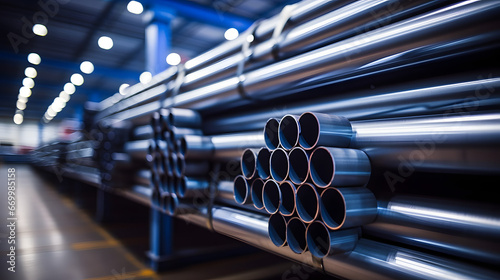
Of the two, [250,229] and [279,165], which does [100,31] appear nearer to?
[250,229]

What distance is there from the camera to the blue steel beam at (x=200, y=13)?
3641 mm

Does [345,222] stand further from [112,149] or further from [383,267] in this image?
[112,149]

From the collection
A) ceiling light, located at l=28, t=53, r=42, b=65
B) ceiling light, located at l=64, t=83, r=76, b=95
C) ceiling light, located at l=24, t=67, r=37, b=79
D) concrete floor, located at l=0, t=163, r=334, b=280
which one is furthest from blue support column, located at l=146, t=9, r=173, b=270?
ceiling light, located at l=64, t=83, r=76, b=95

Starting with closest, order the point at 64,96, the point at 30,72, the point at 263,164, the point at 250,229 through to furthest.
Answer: the point at 263,164 < the point at 250,229 < the point at 30,72 < the point at 64,96

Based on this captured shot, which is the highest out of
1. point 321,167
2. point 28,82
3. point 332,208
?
point 28,82

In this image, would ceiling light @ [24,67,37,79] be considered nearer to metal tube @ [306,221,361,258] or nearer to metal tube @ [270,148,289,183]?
metal tube @ [270,148,289,183]

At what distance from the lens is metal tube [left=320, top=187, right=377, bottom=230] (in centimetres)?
115

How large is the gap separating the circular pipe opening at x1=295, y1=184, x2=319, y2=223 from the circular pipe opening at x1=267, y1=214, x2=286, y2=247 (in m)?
0.14

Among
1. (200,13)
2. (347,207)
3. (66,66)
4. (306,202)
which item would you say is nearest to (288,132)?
(306,202)

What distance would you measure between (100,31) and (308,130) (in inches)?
291

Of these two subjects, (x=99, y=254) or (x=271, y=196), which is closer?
(x=271, y=196)

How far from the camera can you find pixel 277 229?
141cm

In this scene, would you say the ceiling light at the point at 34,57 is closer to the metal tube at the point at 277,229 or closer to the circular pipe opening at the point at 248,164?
the circular pipe opening at the point at 248,164

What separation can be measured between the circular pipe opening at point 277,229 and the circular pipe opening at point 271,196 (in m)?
0.04
